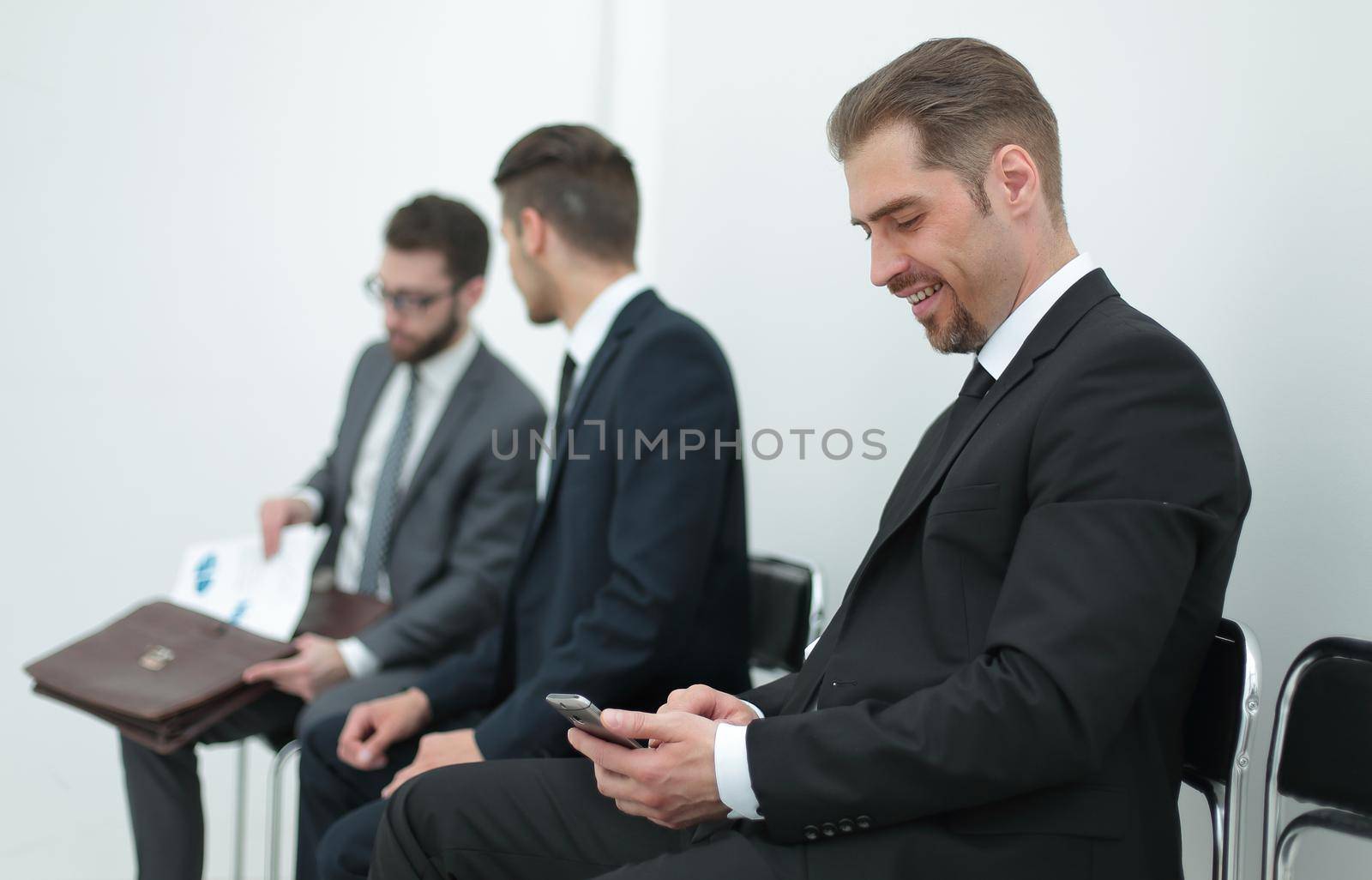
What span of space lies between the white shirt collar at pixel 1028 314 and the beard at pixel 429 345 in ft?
5.57

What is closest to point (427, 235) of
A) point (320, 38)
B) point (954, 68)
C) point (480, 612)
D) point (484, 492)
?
point (484, 492)

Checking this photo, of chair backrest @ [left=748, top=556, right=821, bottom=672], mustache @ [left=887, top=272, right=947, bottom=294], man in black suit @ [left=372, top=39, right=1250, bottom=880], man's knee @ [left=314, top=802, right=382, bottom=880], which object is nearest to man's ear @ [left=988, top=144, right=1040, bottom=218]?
man in black suit @ [left=372, top=39, right=1250, bottom=880]

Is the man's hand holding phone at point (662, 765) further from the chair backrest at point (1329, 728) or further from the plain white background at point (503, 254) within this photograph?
the plain white background at point (503, 254)

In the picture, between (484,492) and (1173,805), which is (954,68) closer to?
(1173,805)

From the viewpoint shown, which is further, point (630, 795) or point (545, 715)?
point (545, 715)

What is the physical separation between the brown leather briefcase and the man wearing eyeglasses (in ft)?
0.21

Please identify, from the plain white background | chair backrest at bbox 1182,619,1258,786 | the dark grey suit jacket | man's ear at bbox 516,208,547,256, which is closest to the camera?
chair backrest at bbox 1182,619,1258,786

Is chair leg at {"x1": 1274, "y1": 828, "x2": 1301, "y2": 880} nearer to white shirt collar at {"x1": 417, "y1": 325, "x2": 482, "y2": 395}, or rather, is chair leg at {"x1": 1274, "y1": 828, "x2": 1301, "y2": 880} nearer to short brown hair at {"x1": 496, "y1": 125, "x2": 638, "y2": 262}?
short brown hair at {"x1": 496, "y1": 125, "x2": 638, "y2": 262}

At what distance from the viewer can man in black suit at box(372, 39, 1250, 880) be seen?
1.01m

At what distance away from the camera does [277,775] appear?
227cm

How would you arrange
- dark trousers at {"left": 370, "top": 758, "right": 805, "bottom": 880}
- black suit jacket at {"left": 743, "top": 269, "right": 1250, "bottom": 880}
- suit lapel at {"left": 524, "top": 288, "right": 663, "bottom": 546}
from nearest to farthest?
black suit jacket at {"left": 743, "top": 269, "right": 1250, "bottom": 880}
dark trousers at {"left": 370, "top": 758, "right": 805, "bottom": 880}
suit lapel at {"left": 524, "top": 288, "right": 663, "bottom": 546}

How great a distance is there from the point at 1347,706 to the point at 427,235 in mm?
2187

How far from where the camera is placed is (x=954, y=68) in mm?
1251

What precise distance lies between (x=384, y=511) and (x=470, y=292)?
1.97 feet
